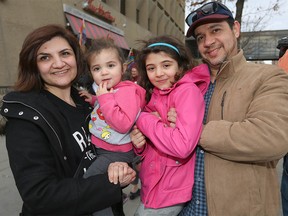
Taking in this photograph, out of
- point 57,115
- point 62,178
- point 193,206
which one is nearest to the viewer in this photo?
point 62,178

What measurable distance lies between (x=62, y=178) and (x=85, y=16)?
15093 mm

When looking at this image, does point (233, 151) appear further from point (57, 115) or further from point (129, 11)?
point (129, 11)

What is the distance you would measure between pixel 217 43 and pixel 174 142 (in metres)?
0.91

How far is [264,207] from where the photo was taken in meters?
1.68

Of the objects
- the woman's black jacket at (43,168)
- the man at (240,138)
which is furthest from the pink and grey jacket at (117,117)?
the man at (240,138)

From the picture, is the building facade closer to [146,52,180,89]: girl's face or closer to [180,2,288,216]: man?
[146,52,180,89]: girl's face

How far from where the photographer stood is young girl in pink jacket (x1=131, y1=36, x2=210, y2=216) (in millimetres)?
1705

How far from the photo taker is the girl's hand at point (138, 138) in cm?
195

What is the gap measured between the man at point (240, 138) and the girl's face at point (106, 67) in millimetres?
802

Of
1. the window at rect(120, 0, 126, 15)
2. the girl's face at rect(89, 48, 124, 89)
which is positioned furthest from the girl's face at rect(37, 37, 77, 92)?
the window at rect(120, 0, 126, 15)

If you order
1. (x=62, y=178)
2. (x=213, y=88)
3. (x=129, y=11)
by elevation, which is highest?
(x=129, y=11)

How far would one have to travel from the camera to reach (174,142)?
1670 mm

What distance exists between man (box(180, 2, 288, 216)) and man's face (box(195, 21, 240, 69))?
1cm

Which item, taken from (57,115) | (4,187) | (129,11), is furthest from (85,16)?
(57,115)
